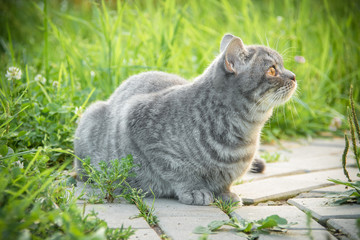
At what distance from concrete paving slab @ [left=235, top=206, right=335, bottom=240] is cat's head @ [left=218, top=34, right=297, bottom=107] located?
0.67 m

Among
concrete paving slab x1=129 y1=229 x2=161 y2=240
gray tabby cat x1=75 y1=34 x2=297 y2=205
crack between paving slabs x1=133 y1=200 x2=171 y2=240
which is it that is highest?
gray tabby cat x1=75 y1=34 x2=297 y2=205

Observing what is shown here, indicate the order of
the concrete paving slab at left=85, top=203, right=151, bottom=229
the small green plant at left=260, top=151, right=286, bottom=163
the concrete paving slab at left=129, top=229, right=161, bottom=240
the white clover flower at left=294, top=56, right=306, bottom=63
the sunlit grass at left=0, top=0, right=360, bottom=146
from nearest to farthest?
the concrete paving slab at left=129, top=229, right=161, bottom=240
the concrete paving slab at left=85, top=203, right=151, bottom=229
the small green plant at left=260, top=151, right=286, bottom=163
the sunlit grass at left=0, top=0, right=360, bottom=146
the white clover flower at left=294, top=56, right=306, bottom=63

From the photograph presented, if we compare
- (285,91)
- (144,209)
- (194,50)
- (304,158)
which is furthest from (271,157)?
(194,50)

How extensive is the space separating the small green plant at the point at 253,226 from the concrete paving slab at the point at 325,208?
0.28m

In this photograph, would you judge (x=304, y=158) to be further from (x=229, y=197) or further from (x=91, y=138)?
(x=91, y=138)

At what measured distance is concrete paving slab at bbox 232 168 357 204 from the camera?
270cm

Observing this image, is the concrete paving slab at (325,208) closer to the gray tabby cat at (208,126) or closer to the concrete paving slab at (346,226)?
the concrete paving slab at (346,226)

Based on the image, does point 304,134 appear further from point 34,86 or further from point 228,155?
point 34,86

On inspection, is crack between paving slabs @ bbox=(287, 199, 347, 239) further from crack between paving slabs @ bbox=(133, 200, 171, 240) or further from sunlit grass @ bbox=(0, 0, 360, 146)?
sunlit grass @ bbox=(0, 0, 360, 146)

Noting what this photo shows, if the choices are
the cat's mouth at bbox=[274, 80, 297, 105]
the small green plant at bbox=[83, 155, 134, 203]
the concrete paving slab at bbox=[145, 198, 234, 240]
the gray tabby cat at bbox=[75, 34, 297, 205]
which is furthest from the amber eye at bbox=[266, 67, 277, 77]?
the small green plant at bbox=[83, 155, 134, 203]

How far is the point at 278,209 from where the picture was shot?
2422 mm

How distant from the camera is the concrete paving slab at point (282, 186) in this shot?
8.87 feet

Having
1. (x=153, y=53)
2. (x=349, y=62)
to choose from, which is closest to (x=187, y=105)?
(x=153, y=53)

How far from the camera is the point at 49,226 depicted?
1.76 metres
